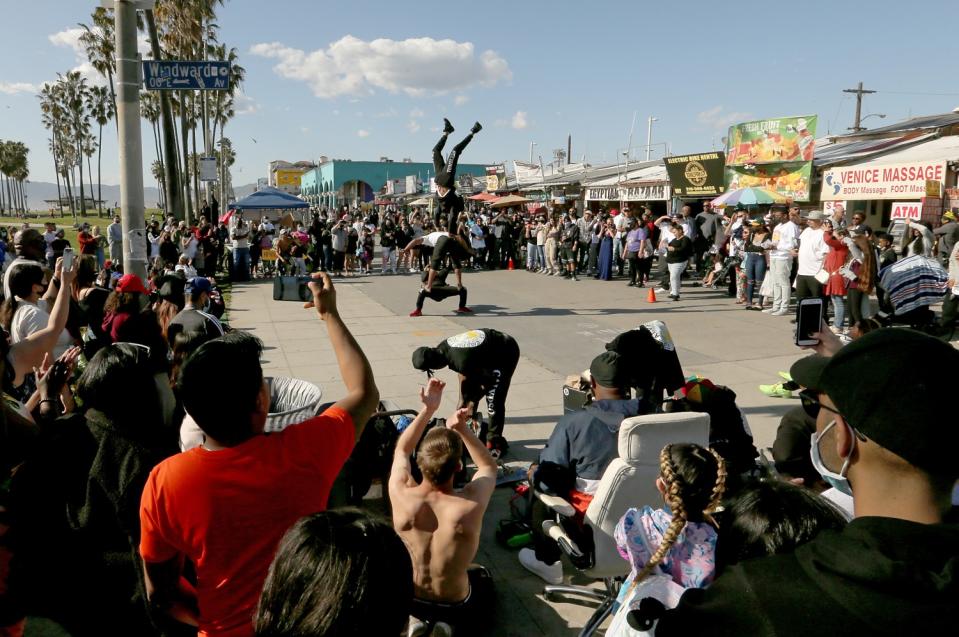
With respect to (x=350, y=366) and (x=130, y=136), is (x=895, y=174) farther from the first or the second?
(x=350, y=366)

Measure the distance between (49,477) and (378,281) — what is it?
15.9 metres

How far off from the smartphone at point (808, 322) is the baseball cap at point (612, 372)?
3.24 ft

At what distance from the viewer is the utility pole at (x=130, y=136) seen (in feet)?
22.1

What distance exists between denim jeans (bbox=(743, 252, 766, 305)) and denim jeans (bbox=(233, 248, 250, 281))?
13.1 m

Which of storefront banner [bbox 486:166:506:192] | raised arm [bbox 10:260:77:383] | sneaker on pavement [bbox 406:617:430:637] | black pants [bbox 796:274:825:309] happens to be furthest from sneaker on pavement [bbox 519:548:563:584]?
storefront banner [bbox 486:166:506:192]

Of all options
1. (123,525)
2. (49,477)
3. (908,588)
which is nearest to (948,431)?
(908,588)

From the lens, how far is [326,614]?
1.21 meters

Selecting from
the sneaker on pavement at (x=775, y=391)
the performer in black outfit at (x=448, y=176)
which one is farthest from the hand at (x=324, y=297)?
the performer in black outfit at (x=448, y=176)

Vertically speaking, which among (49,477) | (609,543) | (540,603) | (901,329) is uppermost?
(901,329)

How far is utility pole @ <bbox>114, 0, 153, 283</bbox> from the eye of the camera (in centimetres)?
674

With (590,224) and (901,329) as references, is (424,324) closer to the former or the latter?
(590,224)

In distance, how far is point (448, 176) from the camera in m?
10.7

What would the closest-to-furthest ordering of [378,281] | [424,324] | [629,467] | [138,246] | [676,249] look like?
[629,467] < [138,246] < [424,324] < [676,249] < [378,281]

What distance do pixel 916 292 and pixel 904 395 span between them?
495 centimetres
